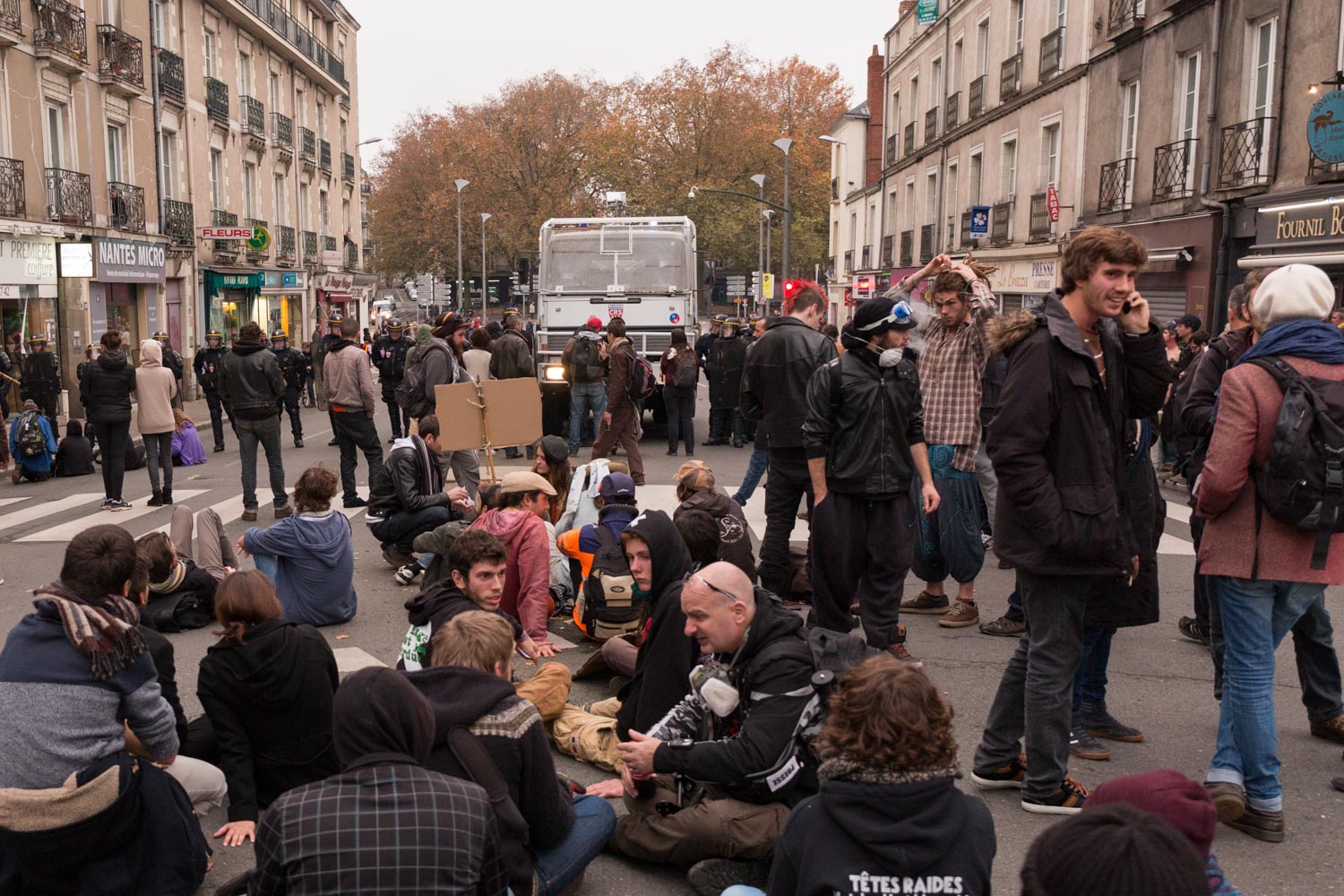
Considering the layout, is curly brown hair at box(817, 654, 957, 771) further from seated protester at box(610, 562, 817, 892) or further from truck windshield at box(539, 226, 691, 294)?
truck windshield at box(539, 226, 691, 294)

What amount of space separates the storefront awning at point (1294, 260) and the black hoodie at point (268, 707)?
1299cm

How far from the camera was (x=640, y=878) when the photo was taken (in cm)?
404

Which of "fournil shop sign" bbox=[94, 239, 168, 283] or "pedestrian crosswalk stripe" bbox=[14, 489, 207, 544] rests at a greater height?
"fournil shop sign" bbox=[94, 239, 168, 283]

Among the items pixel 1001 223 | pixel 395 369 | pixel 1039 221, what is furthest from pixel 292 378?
pixel 1001 223

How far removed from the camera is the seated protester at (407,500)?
8.40 m

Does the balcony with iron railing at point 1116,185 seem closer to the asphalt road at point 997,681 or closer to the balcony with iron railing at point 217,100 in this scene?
the asphalt road at point 997,681

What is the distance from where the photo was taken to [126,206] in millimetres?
26109

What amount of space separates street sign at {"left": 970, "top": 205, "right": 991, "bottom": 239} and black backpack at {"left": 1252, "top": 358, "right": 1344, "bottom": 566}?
84.4 ft

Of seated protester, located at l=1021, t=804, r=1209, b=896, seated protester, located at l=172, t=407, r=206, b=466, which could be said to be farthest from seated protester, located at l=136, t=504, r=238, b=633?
seated protester, located at l=172, t=407, r=206, b=466

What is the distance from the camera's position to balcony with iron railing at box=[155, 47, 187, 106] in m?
28.1

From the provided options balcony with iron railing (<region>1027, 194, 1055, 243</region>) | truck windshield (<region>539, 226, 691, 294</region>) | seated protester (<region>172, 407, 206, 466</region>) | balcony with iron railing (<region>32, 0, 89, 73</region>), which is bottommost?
seated protester (<region>172, 407, 206, 466</region>)

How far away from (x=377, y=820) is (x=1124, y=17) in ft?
75.0

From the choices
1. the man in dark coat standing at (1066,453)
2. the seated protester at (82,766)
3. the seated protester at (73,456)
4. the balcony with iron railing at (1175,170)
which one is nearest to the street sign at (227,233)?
the seated protester at (73,456)

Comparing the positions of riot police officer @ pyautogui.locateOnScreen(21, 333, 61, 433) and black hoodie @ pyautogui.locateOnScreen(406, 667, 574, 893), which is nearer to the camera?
black hoodie @ pyautogui.locateOnScreen(406, 667, 574, 893)
